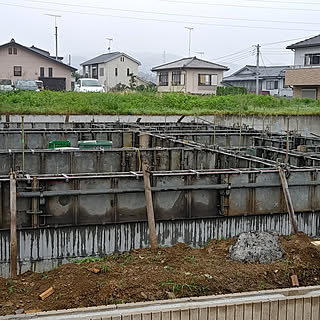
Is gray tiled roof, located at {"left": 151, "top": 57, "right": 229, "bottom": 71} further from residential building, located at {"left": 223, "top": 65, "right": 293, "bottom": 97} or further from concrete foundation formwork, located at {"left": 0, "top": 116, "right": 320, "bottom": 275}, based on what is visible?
concrete foundation formwork, located at {"left": 0, "top": 116, "right": 320, "bottom": 275}

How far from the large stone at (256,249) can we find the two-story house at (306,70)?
110ft

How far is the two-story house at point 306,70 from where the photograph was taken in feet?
127

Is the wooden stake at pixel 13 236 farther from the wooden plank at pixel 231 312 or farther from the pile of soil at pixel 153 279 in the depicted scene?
the wooden plank at pixel 231 312

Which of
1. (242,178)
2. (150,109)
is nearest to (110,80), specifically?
(150,109)

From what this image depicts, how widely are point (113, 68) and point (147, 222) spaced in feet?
175

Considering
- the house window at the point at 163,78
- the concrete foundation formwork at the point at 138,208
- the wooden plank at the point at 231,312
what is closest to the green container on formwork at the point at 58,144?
the concrete foundation formwork at the point at 138,208

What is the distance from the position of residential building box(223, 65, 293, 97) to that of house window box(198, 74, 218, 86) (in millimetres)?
13783

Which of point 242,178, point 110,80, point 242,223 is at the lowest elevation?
point 242,223

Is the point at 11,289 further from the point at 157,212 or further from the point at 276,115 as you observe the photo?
the point at 276,115

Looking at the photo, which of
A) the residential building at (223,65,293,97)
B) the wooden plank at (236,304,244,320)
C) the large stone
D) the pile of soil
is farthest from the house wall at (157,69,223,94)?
the wooden plank at (236,304,244,320)

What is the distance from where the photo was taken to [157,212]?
9398mm

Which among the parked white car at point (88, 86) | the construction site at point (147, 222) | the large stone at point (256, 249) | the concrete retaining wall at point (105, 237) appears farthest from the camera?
the parked white car at point (88, 86)

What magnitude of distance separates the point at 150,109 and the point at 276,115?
6.65m

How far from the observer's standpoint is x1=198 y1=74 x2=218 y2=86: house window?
2005 inches
